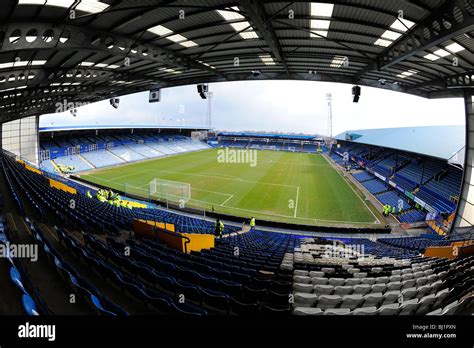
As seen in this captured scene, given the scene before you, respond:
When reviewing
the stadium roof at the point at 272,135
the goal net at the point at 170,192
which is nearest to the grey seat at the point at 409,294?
the goal net at the point at 170,192

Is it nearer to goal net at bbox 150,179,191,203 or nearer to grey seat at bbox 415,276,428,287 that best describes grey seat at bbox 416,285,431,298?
grey seat at bbox 415,276,428,287

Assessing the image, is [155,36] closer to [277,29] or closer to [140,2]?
[140,2]

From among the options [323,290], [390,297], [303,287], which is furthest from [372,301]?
[303,287]

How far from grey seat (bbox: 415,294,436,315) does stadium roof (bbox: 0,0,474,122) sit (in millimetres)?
6771

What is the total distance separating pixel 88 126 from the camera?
1651 inches

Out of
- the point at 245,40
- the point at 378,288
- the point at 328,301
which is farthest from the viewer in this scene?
the point at 245,40

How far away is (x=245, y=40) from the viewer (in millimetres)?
10031

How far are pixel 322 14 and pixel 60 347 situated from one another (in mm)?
10399

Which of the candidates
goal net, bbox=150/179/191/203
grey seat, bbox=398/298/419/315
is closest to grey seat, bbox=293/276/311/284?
grey seat, bbox=398/298/419/315

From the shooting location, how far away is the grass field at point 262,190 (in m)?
21.2

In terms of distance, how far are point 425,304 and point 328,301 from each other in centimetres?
193

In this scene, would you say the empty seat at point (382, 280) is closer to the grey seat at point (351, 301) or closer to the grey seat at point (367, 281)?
the grey seat at point (367, 281)

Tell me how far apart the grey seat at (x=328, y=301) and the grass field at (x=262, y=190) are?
15.1 meters

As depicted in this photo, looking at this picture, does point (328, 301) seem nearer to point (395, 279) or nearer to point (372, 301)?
point (372, 301)
